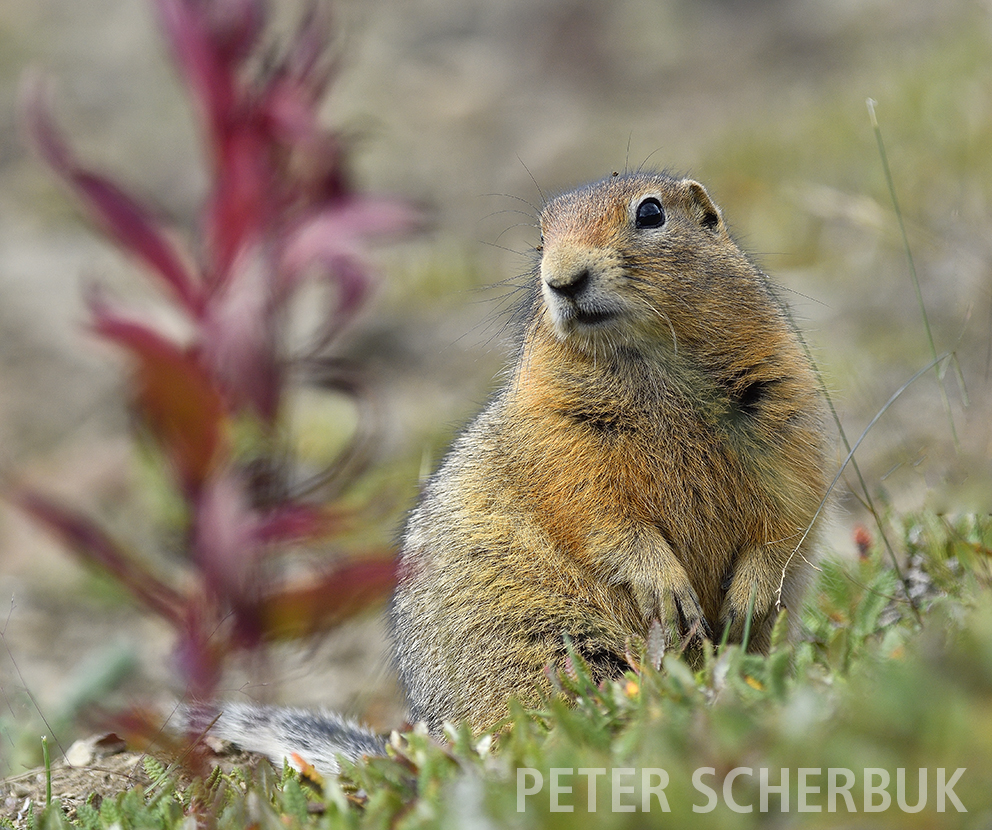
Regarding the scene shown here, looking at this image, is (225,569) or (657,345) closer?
(225,569)

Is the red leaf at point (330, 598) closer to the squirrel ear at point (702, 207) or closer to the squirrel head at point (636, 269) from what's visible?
the squirrel head at point (636, 269)

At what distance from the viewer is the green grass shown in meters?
1.76

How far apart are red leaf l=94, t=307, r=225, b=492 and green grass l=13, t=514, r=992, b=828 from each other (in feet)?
3.44

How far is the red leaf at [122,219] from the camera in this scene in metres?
3.72

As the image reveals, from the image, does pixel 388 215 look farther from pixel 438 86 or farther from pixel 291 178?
pixel 438 86

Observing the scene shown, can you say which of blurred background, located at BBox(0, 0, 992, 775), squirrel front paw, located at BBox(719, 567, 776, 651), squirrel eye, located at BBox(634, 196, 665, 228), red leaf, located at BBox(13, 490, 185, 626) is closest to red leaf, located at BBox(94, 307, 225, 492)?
red leaf, located at BBox(13, 490, 185, 626)

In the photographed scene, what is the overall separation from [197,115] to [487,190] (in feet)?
41.8

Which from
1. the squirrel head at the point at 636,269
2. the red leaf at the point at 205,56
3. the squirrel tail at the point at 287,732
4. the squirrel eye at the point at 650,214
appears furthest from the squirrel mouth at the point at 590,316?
the squirrel tail at the point at 287,732

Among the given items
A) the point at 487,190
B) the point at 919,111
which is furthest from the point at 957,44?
the point at 487,190

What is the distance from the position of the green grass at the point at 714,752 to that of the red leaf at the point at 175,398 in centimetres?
105

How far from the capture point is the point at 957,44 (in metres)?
13.4

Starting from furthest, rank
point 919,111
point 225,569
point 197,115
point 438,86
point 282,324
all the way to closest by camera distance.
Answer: point 438,86, point 919,111, point 197,115, point 282,324, point 225,569

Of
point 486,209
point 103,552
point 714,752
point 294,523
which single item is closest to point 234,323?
point 294,523

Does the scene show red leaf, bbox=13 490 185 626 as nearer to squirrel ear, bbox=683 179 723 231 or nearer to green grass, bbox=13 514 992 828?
green grass, bbox=13 514 992 828
